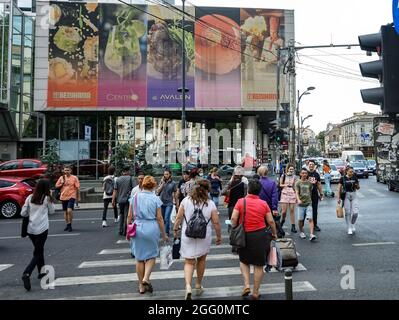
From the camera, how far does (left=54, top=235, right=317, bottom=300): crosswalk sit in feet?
19.6

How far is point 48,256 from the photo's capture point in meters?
8.65

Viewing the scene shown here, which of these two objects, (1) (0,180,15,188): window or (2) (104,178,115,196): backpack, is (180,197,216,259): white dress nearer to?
(2) (104,178,115,196): backpack

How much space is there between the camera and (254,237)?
573 cm

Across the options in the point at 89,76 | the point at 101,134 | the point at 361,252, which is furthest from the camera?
the point at 101,134

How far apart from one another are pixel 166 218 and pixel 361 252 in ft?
15.5

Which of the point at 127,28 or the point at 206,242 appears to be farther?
the point at 127,28

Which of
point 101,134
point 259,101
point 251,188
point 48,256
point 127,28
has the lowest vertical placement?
point 48,256

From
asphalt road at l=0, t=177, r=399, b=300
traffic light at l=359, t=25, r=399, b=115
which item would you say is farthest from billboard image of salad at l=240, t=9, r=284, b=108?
traffic light at l=359, t=25, r=399, b=115

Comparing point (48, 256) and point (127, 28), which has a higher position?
point (127, 28)

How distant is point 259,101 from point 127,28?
11470mm

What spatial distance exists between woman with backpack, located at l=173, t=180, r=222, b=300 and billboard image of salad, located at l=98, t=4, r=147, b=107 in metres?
27.1

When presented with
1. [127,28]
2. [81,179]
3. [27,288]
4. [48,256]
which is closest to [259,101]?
[127,28]
